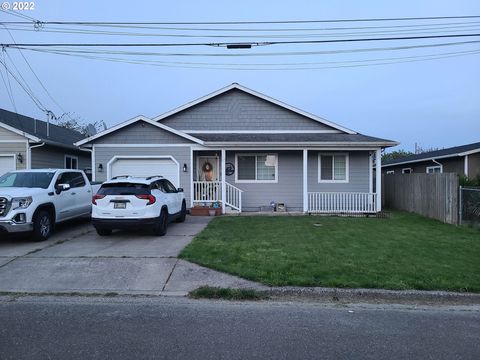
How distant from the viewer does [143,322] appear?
16.0 feet

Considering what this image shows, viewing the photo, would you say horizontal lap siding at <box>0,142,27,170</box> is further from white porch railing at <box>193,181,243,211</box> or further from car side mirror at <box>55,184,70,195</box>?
white porch railing at <box>193,181,243,211</box>

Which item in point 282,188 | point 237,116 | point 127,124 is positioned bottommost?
point 282,188

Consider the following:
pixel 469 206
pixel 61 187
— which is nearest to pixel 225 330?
pixel 61 187

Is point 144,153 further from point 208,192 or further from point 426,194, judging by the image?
point 426,194

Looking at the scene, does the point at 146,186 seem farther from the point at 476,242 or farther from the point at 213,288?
→ the point at 476,242

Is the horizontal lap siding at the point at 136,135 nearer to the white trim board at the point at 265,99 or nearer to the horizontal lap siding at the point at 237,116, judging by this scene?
the white trim board at the point at 265,99

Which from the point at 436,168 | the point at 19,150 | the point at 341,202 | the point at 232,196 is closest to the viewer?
the point at 341,202

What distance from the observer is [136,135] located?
630 inches

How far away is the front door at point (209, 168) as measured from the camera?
1791 cm

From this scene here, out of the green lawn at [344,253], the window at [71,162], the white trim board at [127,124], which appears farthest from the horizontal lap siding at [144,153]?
the window at [71,162]

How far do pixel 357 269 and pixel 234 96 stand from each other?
13.4 meters

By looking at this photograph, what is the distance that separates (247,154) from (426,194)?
775 cm

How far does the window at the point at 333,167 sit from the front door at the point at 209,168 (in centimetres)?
478

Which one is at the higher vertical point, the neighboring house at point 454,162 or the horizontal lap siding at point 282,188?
the neighboring house at point 454,162
